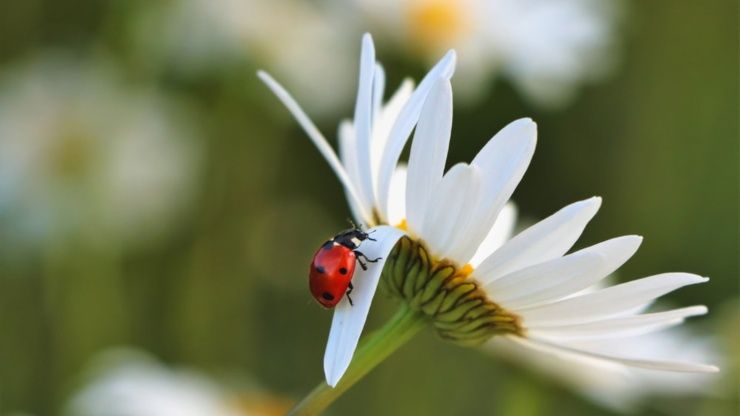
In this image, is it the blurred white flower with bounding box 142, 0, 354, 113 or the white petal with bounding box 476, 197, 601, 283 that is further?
the blurred white flower with bounding box 142, 0, 354, 113

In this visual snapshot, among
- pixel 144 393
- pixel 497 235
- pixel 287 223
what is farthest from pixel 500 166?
pixel 287 223

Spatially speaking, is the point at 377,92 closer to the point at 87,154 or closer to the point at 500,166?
the point at 500,166

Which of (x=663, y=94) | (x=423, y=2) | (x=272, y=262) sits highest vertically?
(x=663, y=94)

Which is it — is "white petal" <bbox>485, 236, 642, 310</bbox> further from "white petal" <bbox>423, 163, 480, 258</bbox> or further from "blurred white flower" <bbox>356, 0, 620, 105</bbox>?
"blurred white flower" <bbox>356, 0, 620, 105</bbox>

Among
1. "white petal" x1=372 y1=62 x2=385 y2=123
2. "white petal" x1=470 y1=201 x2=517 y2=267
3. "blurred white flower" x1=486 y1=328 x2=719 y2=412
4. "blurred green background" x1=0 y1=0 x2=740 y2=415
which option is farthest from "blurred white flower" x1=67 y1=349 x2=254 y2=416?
"white petal" x1=372 y1=62 x2=385 y2=123

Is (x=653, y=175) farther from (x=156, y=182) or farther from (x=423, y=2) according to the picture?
(x=156, y=182)

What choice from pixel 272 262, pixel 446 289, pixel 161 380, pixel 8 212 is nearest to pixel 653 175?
pixel 272 262
